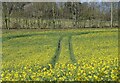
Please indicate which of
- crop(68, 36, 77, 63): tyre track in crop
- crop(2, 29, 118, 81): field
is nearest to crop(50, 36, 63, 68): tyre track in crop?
crop(2, 29, 118, 81): field

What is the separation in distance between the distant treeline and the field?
3.4 inches

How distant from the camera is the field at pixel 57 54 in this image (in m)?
4.23

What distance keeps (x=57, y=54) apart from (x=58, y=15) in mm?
470

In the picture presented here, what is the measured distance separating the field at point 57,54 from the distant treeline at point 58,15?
3.4 inches

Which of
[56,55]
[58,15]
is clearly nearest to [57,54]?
[56,55]

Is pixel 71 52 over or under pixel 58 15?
under

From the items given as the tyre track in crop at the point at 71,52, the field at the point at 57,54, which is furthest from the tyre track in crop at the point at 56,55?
the tyre track in crop at the point at 71,52

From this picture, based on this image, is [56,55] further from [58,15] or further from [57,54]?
[58,15]

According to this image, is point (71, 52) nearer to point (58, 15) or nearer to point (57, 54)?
point (57, 54)

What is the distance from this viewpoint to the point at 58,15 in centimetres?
436

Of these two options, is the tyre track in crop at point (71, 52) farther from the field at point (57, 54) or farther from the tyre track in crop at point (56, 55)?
the tyre track in crop at point (56, 55)

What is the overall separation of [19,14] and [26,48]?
1.37 ft

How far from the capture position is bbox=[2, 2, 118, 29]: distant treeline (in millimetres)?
4301

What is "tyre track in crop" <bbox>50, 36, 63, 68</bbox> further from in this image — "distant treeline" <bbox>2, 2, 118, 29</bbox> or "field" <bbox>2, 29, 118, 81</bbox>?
"distant treeline" <bbox>2, 2, 118, 29</bbox>
